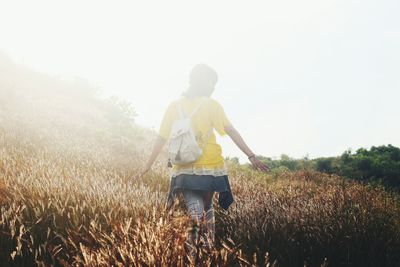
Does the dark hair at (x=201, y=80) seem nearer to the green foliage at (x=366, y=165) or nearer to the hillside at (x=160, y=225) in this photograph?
the hillside at (x=160, y=225)

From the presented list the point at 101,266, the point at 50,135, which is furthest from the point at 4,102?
the point at 101,266

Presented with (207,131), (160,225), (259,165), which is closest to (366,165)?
(259,165)

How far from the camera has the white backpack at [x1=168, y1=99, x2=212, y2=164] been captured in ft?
10.0

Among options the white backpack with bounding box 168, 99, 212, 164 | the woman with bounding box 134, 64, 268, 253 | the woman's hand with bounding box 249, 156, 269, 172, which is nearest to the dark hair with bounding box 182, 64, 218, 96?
the woman with bounding box 134, 64, 268, 253

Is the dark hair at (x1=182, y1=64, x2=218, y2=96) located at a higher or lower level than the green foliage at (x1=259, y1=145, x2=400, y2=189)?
higher

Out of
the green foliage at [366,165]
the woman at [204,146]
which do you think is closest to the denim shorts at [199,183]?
the woman at [204,146]

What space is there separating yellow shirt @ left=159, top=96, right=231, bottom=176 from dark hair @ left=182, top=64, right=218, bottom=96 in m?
0.05

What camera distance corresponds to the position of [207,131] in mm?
3162

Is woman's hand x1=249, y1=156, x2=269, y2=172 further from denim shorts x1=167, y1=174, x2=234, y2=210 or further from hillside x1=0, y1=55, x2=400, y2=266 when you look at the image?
hillside x1=0, y1=55, x2=400, y2=266

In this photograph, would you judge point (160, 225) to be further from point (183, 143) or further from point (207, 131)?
point (207, 131)

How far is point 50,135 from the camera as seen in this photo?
10016 millimetres

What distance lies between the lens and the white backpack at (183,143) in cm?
306

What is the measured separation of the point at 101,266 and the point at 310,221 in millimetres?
2406

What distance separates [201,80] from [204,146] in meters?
0.50
